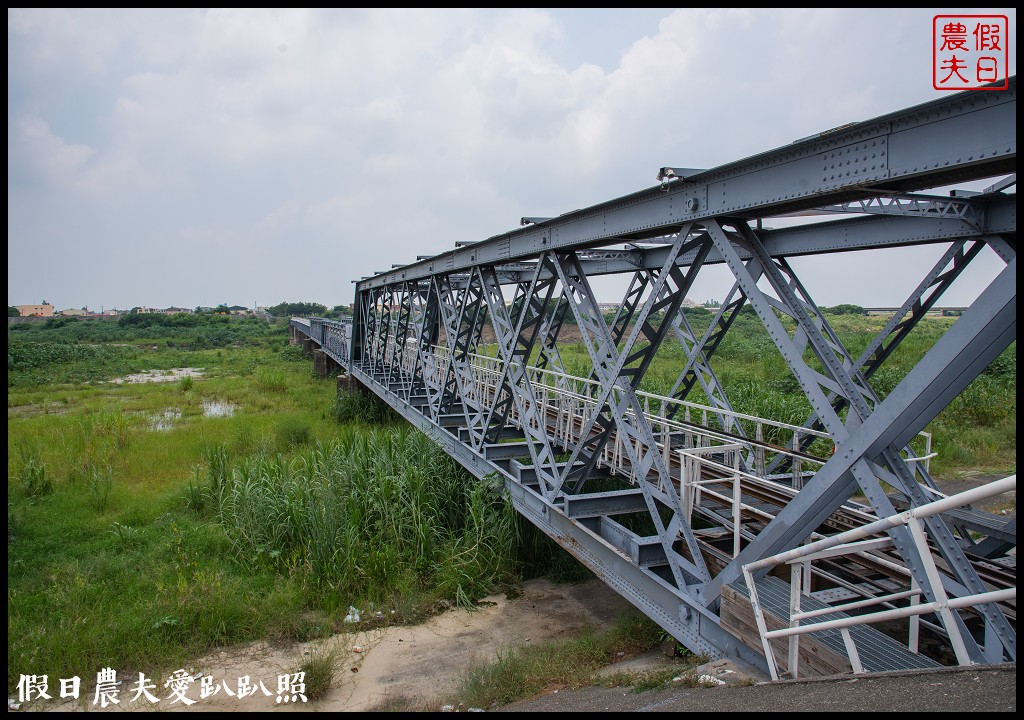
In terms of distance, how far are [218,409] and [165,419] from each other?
8.44ft

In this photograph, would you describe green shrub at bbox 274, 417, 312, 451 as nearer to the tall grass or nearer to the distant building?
the tall grass

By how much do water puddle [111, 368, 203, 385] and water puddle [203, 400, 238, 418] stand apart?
11051mm

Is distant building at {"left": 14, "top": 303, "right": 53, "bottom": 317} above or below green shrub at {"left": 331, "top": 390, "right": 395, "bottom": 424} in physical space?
above

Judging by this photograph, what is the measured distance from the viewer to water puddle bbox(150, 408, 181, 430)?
22.0 m

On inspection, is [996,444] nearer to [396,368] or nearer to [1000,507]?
[1000,507]

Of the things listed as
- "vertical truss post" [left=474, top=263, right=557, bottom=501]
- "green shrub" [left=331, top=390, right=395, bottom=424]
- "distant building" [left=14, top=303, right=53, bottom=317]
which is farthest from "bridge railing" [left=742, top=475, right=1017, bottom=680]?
"distant building" [left=14, top=303, right=53, bottom=317]

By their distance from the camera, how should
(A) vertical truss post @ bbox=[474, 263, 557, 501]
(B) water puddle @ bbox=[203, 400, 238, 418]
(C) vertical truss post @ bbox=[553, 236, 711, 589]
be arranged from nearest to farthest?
(C) vertical truss post @ bbox=[553, 236, 711, 589] < (A) vertical truss post @ bbox=[474, 263, 557, 501] < (B) water puddle @ bbox=[203, 400, 238, 418]

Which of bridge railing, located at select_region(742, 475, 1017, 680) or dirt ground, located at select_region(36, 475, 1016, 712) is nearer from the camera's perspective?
bridge railing, located at select_region(742, 475, 1017, 680)

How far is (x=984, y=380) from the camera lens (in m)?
21.3

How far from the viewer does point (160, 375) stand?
40969 mm

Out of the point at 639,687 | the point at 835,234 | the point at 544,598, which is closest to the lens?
the point at 639,687

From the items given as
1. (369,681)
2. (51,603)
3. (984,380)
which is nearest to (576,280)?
(369,681)

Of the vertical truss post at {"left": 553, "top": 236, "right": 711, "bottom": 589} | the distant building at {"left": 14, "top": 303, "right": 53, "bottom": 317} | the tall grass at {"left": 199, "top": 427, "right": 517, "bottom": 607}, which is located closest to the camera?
the vertical truss post at {"left": 553, "top": 236, "right": 711, "bottom": 589}

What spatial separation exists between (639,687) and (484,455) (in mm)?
5592
